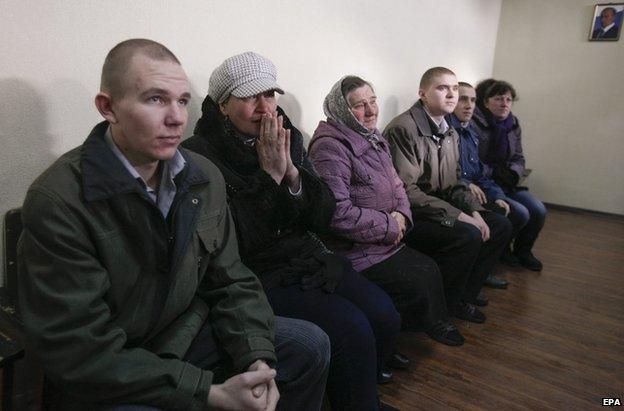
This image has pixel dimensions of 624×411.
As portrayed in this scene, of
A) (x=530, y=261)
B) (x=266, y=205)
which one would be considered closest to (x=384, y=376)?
(x=266, y=205)

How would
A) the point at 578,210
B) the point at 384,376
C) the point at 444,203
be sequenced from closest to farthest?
the point at 384,376 → the point at 444,203 → the point at 578,210

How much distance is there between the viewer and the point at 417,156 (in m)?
2.38

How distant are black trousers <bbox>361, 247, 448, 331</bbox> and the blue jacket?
1.20 meters

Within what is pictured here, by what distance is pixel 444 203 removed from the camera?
91.0 inches

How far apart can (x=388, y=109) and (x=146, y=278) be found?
93.8 inches

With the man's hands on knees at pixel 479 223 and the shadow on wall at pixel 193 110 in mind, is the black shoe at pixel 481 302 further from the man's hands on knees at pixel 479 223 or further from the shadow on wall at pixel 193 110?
the shadow on wall at pixel 193 110

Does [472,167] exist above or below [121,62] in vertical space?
below

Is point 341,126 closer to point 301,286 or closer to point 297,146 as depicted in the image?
point 297,146

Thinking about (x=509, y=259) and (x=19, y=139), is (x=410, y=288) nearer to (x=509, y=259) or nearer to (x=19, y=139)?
(x=19, y=139)

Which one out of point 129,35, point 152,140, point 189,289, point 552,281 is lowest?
point 552,281

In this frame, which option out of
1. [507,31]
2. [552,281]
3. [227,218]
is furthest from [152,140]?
[507,31]

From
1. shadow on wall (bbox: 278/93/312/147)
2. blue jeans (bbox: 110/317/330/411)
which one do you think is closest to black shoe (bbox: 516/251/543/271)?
shadow on wall (bbox: 278/93/312/147)

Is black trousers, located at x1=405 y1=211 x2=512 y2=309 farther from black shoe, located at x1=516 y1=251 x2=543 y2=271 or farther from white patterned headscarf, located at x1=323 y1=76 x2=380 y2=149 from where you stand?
black shoe, located at x1=516 y1=251 x2=543 y2=271

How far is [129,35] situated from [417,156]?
61.3 inches
